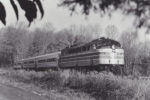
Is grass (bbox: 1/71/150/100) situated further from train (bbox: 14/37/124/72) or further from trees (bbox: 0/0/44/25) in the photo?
trees (bbox: 0/0/44/25)

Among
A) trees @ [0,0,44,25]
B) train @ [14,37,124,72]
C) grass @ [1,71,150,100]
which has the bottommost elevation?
grass @ [1,71,150,100]

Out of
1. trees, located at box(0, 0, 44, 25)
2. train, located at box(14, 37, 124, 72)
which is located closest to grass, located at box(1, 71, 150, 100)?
train, located at box(14, 37, 124, 72)

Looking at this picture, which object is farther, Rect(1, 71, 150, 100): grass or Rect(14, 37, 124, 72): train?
→ Rect(14, 37, 124, 72): train

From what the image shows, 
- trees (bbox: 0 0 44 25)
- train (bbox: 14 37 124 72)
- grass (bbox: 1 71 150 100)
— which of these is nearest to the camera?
trees (bbox: 0 0 44 25)

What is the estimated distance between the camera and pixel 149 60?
26.9 metres

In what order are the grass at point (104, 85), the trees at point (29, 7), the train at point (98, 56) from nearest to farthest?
1. the trees at point (29, 7)
2. the grass at point (104, 85)
3. the train at point (98, 56)

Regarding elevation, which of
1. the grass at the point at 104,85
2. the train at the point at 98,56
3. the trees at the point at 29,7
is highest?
the train at the point at 98,56

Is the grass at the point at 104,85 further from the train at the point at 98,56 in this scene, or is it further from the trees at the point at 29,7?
the trees at the point at 29,7

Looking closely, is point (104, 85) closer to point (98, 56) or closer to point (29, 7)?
point (98, 56)

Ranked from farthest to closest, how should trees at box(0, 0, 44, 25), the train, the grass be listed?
the train → the grass → trees at box(0, 0, 44, 25)

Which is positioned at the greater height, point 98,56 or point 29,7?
point 98,56

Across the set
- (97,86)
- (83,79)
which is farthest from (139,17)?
(83,79)

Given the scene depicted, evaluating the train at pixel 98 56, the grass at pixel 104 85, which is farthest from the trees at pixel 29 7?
the train at pixel 98 56

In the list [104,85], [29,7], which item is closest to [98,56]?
[104,85]
